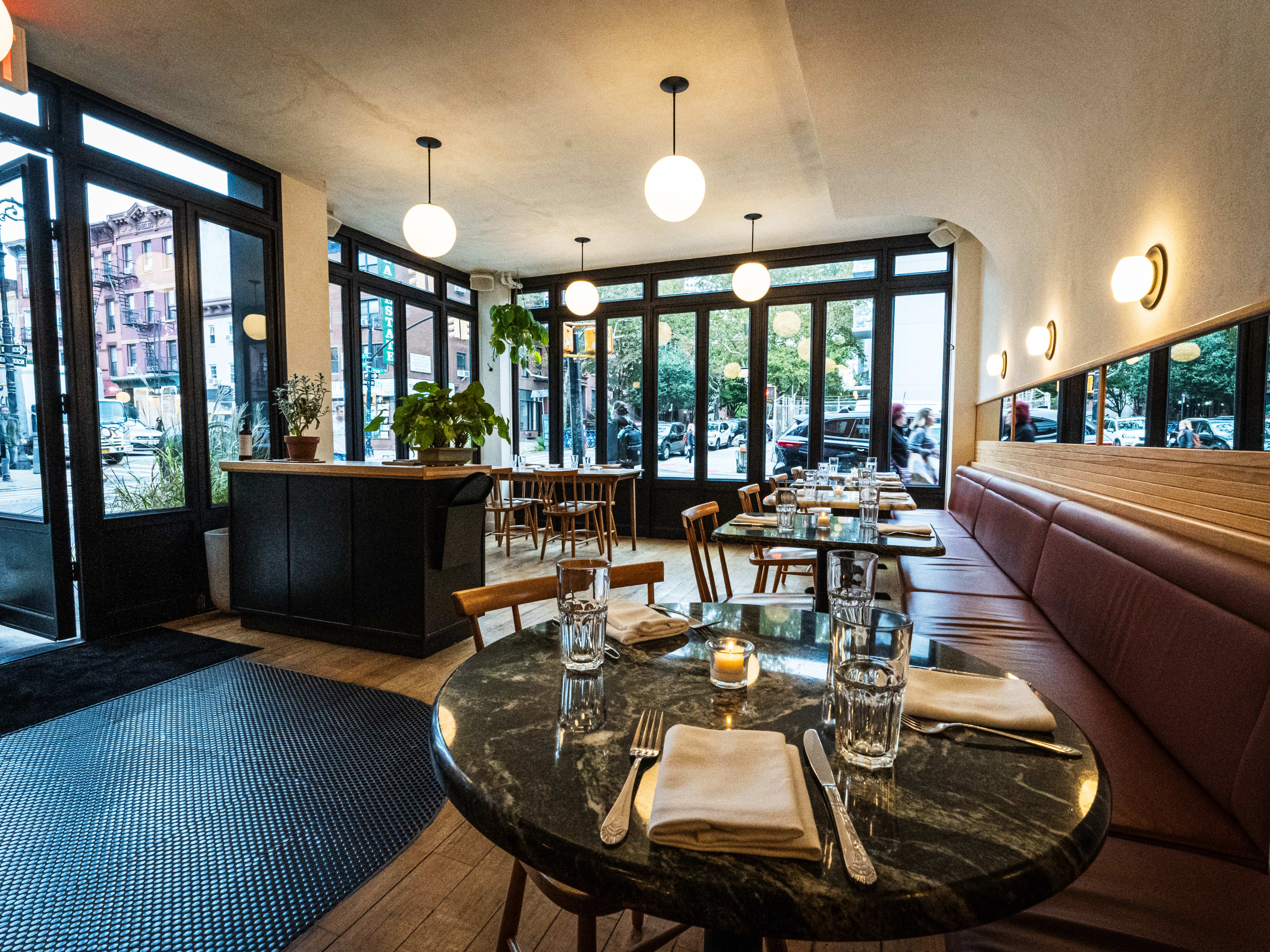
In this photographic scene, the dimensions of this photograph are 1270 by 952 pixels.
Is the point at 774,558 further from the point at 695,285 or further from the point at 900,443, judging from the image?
the point at 695,285

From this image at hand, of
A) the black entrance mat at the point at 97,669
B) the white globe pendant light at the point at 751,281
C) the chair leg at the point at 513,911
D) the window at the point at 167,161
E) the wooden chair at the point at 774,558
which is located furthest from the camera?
the white globe pendant light at the point at 751,281

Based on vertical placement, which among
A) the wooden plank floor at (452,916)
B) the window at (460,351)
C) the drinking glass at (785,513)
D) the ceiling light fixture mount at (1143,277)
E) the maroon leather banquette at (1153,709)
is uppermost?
the window at (460,351)

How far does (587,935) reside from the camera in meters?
1.15

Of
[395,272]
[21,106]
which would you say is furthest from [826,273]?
[21,106]

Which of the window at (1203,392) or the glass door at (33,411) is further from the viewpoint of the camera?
the glass door at (33,411)

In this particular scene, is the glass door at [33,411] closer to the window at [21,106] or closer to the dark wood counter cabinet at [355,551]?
the window at [21,106]

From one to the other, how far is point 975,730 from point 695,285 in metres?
6.71

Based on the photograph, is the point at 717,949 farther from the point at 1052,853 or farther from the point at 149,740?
the point at 149,740

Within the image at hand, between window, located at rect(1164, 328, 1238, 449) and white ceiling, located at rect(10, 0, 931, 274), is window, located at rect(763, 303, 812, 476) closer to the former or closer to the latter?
white ceiling, located at rect(10, 0, 931, 274)

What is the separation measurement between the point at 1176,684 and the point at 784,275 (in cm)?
590

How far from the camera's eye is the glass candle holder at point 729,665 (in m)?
1.08

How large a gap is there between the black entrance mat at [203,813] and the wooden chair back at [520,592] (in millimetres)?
662

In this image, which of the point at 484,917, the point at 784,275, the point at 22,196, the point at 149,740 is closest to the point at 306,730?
the point at 149,740

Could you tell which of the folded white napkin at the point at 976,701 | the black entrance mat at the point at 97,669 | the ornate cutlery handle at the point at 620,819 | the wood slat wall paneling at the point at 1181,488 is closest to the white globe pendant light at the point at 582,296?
the black entrance mat at the point at 97,669
